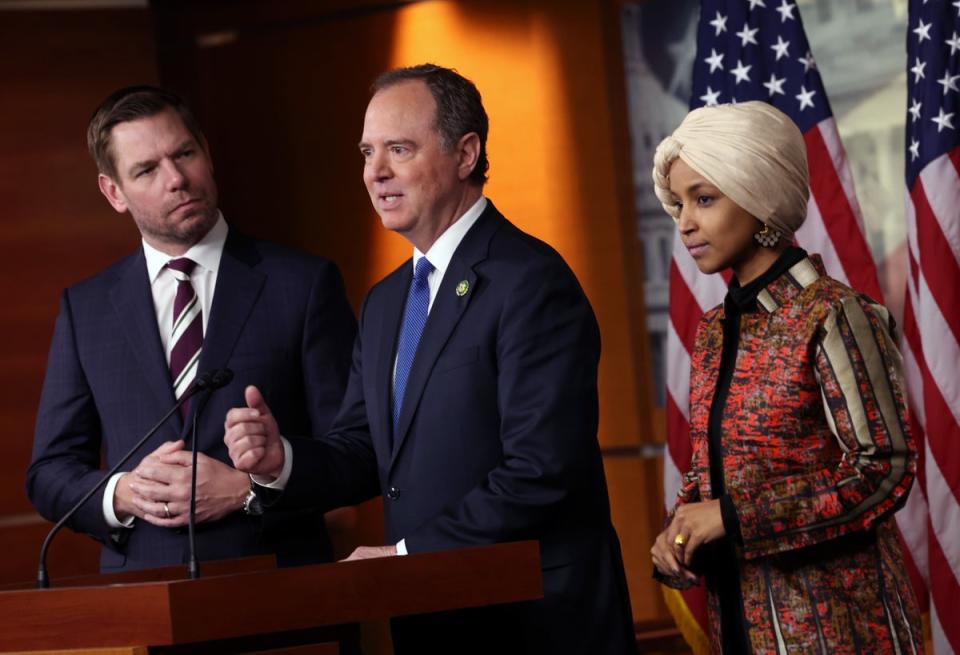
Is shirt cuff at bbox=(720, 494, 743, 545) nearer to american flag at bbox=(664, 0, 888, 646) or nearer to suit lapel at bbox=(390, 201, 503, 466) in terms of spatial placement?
suit lapel at bbox=(390, 201, 503, 466)

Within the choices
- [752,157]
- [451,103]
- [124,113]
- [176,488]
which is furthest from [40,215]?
[752,157]

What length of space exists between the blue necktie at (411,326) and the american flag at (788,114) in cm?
144

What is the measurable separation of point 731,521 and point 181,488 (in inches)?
42.2

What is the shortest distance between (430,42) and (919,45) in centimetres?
217

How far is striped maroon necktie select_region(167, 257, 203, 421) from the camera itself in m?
3.01

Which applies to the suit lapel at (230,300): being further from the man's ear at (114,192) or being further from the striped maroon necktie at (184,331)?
the man's ear at (114,192)

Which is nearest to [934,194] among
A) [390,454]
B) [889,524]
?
[889,524]

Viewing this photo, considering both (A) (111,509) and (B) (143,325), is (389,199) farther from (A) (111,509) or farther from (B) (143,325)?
(A) (111,509)

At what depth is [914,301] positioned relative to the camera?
Answer: 364cm

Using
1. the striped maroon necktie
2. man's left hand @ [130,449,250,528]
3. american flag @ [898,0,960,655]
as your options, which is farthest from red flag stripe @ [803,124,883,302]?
man's left hand @ [130,449,250,528]

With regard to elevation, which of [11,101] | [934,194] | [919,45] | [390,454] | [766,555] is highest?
[11,101]

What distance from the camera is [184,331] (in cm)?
305

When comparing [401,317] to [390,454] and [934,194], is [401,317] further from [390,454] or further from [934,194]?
[934,194]

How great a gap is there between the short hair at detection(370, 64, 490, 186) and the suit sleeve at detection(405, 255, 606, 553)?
34 cm
